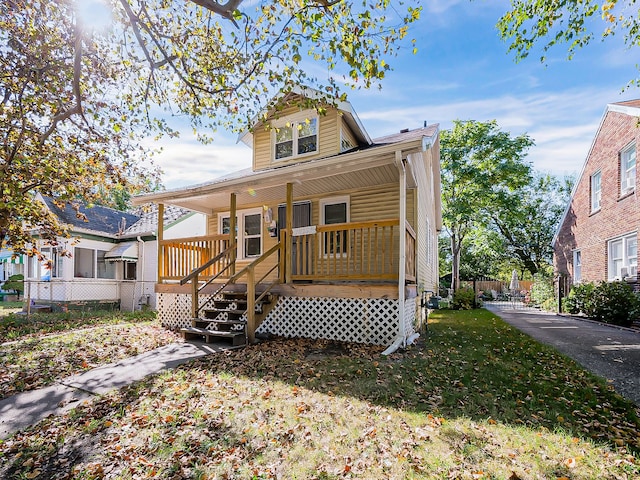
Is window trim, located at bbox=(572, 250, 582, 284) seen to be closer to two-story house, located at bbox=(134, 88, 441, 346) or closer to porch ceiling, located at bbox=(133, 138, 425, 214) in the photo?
two-story house, located at bbox=(134, 88, 441, 346)

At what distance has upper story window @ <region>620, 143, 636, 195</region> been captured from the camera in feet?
36.8

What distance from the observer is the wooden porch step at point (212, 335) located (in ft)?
21.9

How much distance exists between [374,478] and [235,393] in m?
2.20

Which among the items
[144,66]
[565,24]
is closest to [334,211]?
[144,66]

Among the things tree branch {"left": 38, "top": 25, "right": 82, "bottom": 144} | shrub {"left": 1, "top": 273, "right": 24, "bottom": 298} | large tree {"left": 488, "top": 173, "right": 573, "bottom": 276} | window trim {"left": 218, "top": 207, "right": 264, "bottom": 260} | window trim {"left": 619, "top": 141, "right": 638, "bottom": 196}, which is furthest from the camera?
large tree {"left": 488, "top": 173, "right": 573, "bottom": 276}

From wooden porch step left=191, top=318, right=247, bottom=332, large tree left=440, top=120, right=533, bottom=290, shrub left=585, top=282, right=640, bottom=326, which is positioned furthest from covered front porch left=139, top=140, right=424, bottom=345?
large tree left=440, top=120, right=533, bottom=290

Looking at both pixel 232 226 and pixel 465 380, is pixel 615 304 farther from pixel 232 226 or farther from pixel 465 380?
pixel 232 226

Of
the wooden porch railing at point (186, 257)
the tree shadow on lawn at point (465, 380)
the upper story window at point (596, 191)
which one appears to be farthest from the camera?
the upper story window at point (596, 191)

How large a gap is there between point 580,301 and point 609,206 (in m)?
3.69

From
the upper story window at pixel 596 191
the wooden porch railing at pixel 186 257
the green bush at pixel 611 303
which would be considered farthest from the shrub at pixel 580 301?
the wooden porch railing at pixel 186 257

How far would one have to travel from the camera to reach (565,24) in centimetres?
585

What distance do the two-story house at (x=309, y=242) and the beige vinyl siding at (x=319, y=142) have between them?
34mm

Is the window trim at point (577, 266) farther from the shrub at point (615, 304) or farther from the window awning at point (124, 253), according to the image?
the window awning at point (124, 253)

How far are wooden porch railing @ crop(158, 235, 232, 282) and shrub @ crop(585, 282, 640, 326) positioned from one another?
1200cm
